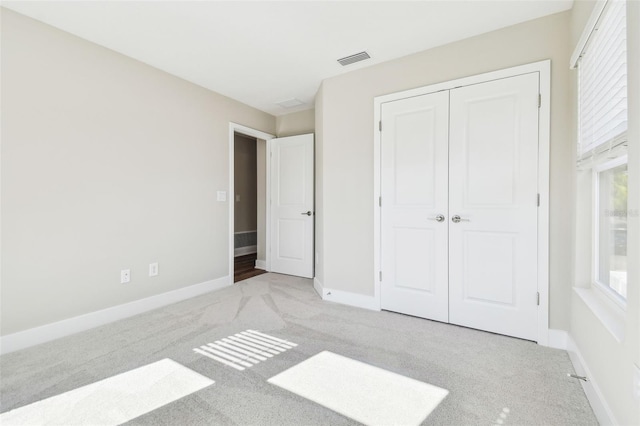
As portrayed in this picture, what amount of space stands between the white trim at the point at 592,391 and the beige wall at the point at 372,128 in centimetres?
29

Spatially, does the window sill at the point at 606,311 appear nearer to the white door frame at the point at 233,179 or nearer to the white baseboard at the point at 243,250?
the white door frame at the point at 233,179

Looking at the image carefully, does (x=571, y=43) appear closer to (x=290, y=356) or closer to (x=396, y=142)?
(x=396, y=142)

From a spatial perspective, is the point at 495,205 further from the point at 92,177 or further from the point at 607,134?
the point at 92,177

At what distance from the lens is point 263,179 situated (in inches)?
185

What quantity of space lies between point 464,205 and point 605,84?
1.17 meters

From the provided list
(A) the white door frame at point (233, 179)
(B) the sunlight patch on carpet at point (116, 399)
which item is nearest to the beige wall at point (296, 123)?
(A) the white door frame at point (233, 179)

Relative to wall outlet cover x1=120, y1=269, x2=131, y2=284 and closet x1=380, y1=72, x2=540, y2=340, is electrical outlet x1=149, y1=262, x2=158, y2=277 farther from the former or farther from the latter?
closet x1=380, y1=72, x2=540, y2=340

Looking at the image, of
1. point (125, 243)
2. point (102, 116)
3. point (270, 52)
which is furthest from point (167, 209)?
point (270, 52)

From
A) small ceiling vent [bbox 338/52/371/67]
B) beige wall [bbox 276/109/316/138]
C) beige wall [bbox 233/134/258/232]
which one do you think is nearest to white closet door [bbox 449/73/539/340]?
small ceiling vent [bbox 338/52/371/67]

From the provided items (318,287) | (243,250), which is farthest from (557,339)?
(243,250)

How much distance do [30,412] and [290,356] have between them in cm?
136

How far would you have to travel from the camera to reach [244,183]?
6.32 m

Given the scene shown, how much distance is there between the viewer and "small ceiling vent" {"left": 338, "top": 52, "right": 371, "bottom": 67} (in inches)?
107

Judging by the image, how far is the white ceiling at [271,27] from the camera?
2.06 metres
